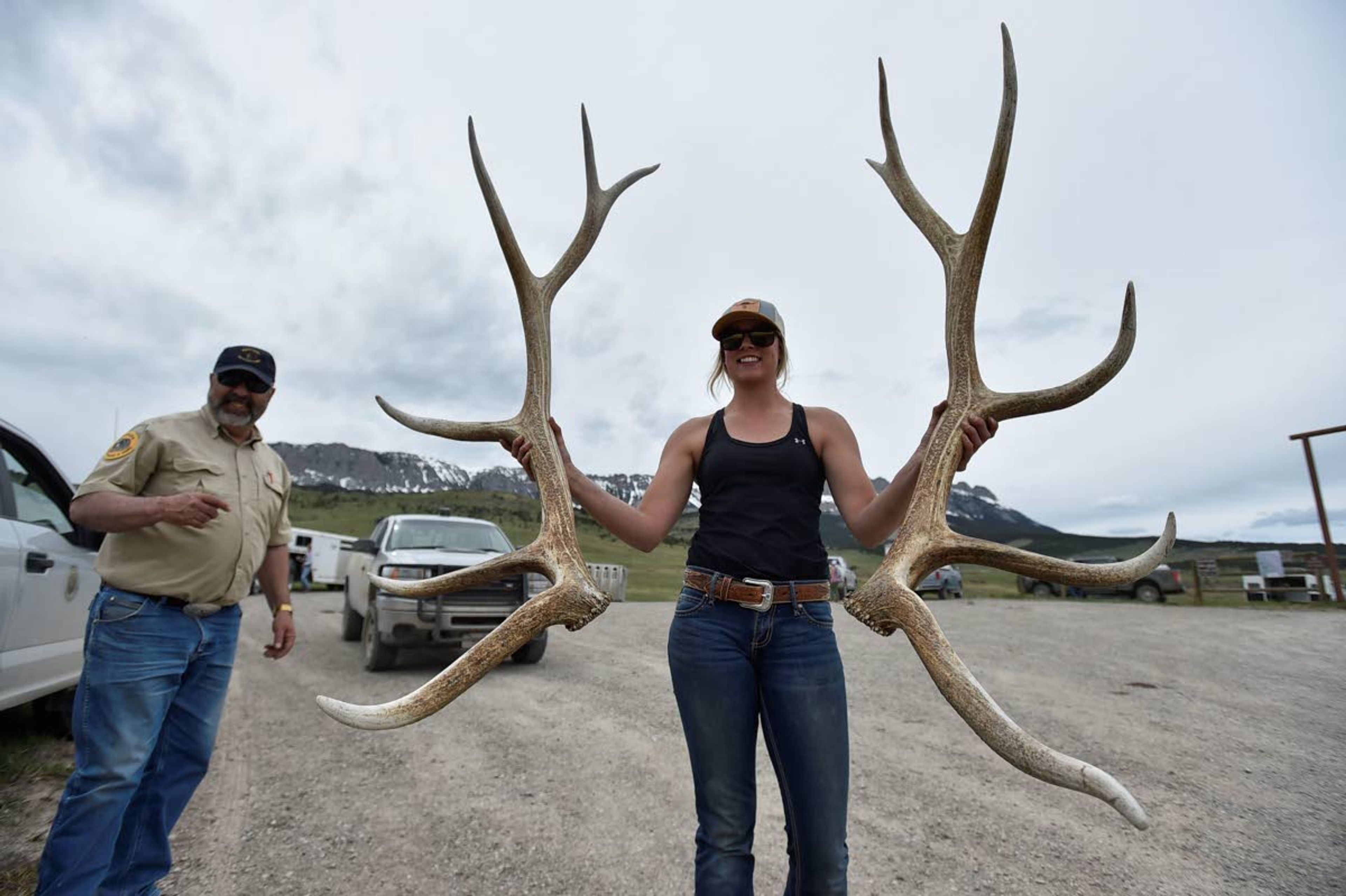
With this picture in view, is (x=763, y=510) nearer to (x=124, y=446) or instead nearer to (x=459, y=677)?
(x=459, y=677)

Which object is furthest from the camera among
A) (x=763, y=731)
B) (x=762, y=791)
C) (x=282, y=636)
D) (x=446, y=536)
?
(x=446, y=536)

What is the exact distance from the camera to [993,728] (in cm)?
148

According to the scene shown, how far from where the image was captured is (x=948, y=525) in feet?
6.32

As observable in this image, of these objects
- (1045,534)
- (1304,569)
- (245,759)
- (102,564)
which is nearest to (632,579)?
(1304,569)

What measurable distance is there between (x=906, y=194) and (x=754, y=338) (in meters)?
0.87

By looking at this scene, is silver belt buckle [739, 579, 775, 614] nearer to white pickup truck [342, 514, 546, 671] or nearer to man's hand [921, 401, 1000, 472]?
man's hand [921, 401, 1000, 472]

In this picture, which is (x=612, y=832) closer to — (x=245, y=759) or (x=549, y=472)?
(x=549, y=472)

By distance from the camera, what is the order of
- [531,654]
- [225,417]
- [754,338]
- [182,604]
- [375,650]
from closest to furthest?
[754,338], [182,604], [225,417], [375,650], [531,654]

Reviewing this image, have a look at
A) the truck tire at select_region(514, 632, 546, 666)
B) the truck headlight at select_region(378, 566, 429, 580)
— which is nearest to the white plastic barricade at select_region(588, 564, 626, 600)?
the truck tire at select_region(514, 632, 546, 666)

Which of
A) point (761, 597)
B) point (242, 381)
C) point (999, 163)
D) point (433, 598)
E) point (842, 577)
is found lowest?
point (433, 598)

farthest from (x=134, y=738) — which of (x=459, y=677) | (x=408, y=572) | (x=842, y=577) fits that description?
(x=842, y=577)

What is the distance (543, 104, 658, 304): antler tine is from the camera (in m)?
2.47

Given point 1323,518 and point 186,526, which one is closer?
point 186,526

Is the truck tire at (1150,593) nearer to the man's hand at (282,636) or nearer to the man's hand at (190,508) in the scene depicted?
the man's hand at (282,636)
